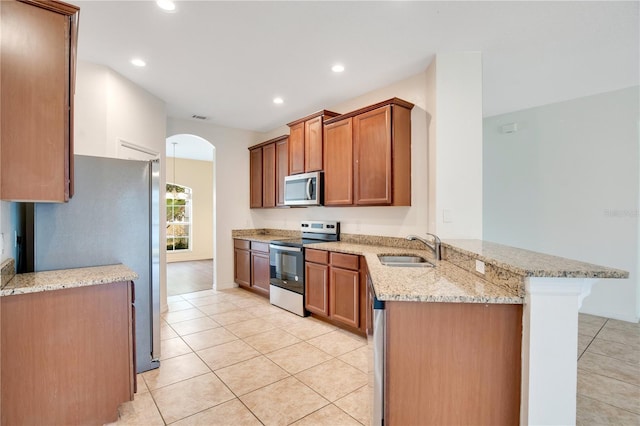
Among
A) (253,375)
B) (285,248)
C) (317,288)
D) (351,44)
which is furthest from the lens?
(285,248)

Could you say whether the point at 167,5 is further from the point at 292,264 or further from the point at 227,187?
the point at 227,187

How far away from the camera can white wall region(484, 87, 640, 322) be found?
11.5 feet

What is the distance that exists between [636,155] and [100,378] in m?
5.51

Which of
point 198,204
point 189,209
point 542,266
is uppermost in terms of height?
point 198,204

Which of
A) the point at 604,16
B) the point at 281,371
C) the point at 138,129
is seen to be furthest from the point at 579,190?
the point at 138,129

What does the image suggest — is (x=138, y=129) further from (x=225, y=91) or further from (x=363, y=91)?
(x=363, y=91)

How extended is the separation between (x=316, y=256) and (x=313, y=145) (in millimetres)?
1456

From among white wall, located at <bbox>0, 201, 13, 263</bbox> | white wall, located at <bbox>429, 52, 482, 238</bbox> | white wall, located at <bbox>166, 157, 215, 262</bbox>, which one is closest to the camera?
white wall, located at <bbox>0, 201, 13, 263</bbox>

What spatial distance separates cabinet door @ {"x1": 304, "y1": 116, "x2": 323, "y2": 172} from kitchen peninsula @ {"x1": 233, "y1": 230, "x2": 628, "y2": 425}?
2.55 m

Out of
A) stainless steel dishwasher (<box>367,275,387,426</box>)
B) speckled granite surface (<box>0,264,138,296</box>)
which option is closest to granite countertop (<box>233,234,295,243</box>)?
speckled granite surface (<box>0,264,138,296</box>)

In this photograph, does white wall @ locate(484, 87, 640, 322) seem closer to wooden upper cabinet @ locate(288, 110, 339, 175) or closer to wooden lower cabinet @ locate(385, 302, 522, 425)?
wooden upper cabinet @ locate(288, 110, 339, 175)

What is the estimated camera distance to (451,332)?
1434 mm

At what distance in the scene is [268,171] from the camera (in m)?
4.95

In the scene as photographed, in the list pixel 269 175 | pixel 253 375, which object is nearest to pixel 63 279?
pixel 253 375
